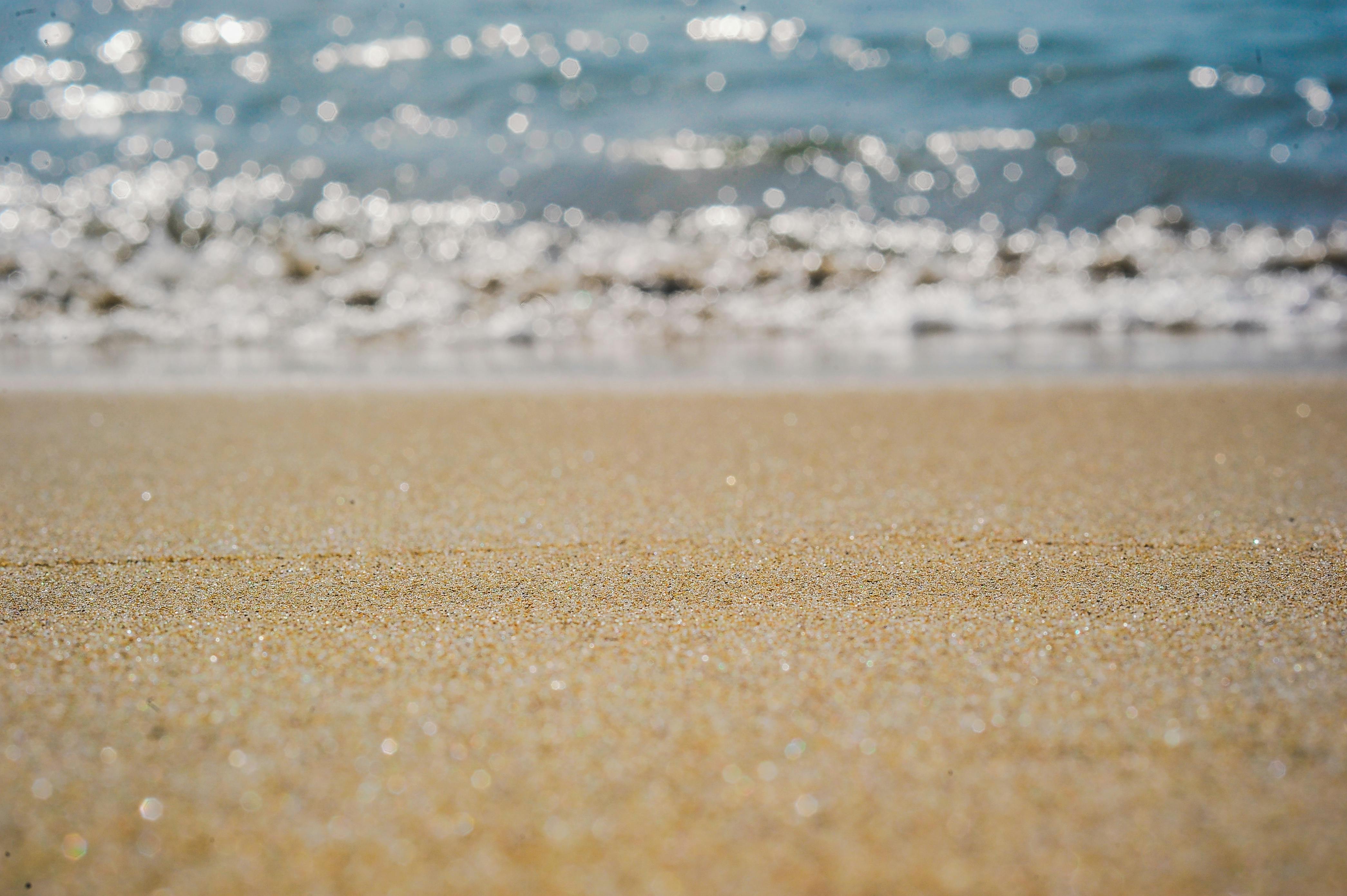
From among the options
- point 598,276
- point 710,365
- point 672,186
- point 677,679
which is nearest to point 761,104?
point 672,186

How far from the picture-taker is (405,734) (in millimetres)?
717

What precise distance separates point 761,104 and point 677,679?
6283 mm

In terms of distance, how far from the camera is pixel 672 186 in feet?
17.9

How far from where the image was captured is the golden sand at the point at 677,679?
591 millimetres

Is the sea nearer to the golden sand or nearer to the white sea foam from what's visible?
the white sea foam

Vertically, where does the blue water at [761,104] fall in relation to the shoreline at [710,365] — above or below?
above

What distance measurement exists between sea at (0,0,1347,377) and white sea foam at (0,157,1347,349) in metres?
0.02

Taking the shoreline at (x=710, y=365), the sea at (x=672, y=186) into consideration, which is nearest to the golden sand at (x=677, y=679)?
the shoreline at (x=710, y=365)

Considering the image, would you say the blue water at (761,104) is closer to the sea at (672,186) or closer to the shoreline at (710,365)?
the sea at (672,186)

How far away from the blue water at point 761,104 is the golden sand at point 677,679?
4.06 m

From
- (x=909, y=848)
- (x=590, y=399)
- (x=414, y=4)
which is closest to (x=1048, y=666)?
(x=909, y=848)

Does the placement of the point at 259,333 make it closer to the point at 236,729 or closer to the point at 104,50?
the point at 236,729

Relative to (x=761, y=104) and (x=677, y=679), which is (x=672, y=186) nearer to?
(x=761, y=104)

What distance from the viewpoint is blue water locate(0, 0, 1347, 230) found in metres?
5.36
